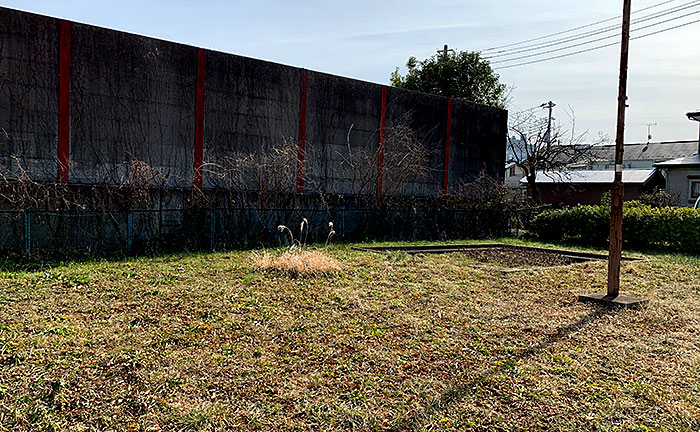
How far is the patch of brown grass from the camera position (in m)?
8.45

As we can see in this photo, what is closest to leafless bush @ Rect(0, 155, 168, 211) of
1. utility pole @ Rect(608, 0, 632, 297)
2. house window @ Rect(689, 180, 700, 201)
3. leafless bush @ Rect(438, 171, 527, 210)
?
utility pole @ Rect(608, 0, 632, 297)

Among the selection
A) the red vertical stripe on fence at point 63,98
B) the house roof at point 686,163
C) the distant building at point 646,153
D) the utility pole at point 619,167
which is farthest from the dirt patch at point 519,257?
the distant building at point 646,153

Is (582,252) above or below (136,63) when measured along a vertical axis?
below

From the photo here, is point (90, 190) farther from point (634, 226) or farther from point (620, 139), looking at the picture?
point (634, 226)

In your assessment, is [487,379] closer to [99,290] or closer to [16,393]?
[16,393]

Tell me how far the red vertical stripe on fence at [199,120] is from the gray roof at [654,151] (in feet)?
117

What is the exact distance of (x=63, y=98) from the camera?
35.2ft

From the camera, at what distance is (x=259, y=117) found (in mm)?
13734

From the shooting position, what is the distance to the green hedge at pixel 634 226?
47.6 feet

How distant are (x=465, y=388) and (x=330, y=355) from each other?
1.20 metres

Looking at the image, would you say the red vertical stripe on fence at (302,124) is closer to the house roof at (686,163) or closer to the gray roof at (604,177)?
the gray roof at (604,177)

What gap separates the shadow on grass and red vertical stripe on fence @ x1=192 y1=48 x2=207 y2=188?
9.02 meters

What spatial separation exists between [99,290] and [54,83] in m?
5.64

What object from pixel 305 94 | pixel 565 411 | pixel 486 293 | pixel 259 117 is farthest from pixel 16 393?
pixel 305 94
